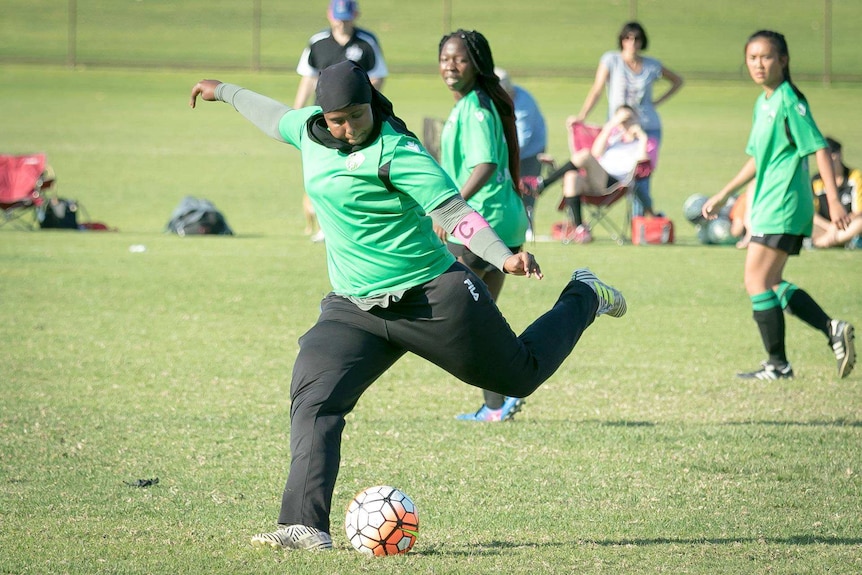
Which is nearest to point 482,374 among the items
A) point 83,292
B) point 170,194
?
point 83,292

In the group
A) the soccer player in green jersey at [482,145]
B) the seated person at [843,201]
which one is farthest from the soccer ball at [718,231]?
the soccer player in green jersey at [482,145]

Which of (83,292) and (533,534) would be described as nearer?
(533,534)

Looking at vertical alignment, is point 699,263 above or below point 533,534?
below

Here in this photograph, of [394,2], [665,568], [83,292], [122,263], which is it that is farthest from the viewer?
[394,2]

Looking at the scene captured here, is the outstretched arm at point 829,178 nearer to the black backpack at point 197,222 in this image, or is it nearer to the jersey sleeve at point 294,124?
the jersey sleeve at point 294,124

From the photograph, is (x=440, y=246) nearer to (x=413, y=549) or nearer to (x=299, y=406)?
(x=299, y=406)

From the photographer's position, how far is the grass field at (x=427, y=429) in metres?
5.07

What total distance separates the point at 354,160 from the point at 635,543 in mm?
1989

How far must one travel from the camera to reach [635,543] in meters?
5.12

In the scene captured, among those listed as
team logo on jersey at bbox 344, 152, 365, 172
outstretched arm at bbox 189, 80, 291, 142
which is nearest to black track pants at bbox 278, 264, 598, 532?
team logo on jersey at bbox 344, 152, 365, 172

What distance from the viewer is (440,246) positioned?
4984 mm

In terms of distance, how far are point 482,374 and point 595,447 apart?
76.6 inches

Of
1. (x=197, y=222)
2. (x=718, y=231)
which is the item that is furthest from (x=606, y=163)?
(x=197, y=222)

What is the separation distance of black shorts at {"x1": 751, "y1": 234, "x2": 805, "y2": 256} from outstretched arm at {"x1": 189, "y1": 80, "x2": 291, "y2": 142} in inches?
160
